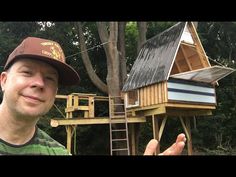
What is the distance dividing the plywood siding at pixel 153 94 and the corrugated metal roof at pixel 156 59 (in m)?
0.12

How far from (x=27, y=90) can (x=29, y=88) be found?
1 cm

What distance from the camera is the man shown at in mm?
1088

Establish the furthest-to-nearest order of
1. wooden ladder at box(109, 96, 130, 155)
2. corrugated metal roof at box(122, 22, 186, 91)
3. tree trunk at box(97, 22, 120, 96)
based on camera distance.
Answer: tree trunk at box(97, 22, 120, 96) < wooden ladder at box(109, 96, 130, 155) < corrugated metal roof at box(122, 22, 186, 91)

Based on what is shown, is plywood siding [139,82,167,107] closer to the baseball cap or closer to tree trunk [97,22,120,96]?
tree trunk [97,22,120,96]

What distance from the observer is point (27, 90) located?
108 centimetres

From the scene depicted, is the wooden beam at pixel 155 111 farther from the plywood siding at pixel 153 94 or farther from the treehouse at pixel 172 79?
the plywood siding at pixel 153 94

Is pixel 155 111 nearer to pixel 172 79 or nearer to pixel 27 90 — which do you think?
pixel 172 79

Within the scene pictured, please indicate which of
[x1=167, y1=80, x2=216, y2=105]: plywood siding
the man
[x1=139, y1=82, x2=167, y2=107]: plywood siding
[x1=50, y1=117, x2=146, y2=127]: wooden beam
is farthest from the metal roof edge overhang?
the man

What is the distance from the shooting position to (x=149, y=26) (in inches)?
548

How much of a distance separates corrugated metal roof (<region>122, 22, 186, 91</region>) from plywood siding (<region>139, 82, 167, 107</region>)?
0.12m

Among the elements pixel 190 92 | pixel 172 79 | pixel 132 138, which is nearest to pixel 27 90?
pixel 172 79

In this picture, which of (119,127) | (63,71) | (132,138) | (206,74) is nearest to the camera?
(63,71)
